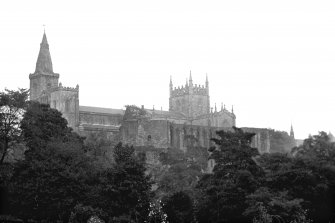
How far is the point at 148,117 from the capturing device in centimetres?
8325

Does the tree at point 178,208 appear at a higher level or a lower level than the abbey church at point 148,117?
lower

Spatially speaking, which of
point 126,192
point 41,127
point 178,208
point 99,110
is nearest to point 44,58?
point 99,110

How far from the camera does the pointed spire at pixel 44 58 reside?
11975cm

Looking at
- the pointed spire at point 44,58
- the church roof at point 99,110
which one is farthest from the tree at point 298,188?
the pointed spire at point 44,58

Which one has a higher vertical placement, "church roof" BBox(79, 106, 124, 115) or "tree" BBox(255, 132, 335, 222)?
"church roof" BBox(79, 106, 124, 115)

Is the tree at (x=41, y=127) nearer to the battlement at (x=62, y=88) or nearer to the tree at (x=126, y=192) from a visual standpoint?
the tree at (x=126, y=192)

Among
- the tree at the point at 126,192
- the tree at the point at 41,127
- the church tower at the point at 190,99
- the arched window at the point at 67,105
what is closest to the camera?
the tree at the point at 126,192

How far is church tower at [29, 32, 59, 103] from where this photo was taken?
11944 centimetres

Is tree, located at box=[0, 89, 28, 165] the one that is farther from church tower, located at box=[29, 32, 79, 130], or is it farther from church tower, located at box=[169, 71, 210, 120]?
church tower, located at box=[169, 71, 210, 120]

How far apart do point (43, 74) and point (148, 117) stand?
40895 mm

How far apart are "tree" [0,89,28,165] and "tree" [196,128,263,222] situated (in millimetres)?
12871

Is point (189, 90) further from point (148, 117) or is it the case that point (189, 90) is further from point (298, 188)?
point (298, 188)

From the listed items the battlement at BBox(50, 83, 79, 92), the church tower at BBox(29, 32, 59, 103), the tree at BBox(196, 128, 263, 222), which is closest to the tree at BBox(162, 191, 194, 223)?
the tree at BBox(196, 128, 263, 222)

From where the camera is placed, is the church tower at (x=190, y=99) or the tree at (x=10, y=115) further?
the church tower at (x=190, y=99)
